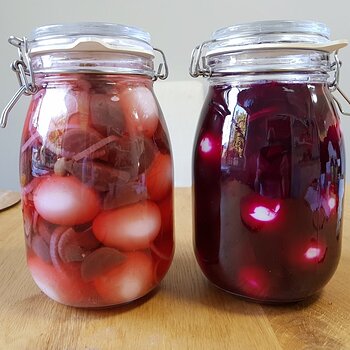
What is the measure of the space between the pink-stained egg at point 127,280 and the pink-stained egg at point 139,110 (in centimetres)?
12

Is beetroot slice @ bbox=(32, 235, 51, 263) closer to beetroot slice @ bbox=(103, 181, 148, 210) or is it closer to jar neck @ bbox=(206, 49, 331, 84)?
beetroot slice @ bbox=(103, 181, 148, 210)

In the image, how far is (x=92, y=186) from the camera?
39 cm

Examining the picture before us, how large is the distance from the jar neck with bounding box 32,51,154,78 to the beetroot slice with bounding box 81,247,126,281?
16 centimetres

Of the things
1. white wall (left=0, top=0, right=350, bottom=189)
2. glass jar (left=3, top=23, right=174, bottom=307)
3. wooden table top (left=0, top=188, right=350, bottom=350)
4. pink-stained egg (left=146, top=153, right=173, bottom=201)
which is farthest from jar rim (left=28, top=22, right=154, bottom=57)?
white wall (left=0, top=0, right=350, bottom=189)

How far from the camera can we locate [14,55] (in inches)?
57.7

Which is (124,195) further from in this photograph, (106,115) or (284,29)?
(284,29)

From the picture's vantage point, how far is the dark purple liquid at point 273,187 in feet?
1.30

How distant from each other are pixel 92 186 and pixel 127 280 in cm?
10

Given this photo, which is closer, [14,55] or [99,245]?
[99,245]

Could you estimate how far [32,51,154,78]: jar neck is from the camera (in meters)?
0.39

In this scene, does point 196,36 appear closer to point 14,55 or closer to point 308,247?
point 14,55

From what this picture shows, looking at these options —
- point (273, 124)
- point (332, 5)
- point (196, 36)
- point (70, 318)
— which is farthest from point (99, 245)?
point (332, 5)

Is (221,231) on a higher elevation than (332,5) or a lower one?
lower

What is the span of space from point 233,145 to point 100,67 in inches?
5.5
